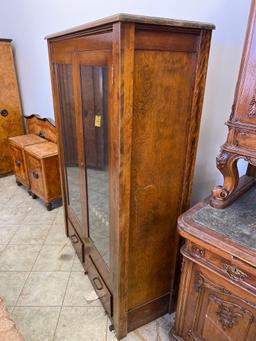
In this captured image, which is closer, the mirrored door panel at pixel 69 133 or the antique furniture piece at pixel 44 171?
the mirrored door panel at pixel 69 133

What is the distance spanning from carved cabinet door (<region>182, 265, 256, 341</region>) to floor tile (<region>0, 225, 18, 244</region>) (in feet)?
5.98

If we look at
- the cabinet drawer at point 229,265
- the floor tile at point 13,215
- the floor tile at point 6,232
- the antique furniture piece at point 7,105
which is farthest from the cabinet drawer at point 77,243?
the antique furniture piece at point 7,105

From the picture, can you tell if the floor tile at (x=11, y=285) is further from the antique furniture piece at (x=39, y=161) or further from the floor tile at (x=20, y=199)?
the floor tile at (x=20, y=199)

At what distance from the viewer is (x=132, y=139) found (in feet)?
3.43

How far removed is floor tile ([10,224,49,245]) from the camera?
233 centimetres

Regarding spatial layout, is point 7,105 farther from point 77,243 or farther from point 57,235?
point 77,243

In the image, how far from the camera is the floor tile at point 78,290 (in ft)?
5.64

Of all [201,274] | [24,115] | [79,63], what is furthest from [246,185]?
[24,115]

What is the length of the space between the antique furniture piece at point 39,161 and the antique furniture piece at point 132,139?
1.01m

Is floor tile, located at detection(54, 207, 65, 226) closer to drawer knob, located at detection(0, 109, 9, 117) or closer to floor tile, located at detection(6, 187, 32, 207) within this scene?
floor tile, located at detection(6, 187, 32, 207)

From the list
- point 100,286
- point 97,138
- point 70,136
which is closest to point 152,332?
point 100,286

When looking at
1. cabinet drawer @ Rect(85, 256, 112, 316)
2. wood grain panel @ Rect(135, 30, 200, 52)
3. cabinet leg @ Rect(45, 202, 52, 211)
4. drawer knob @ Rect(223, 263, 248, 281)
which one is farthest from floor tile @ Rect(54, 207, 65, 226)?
wood grain panel @ Rect(135, 30, 200, 52)

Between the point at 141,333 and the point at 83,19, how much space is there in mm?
2472

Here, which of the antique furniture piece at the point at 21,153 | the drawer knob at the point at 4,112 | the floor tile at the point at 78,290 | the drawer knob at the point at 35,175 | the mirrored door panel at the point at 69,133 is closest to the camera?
the mirrored door panel at the point at 69,133
